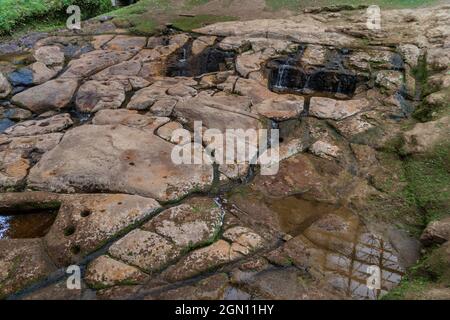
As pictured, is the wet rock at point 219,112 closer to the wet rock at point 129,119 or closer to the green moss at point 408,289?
the wet rock at point 129,119

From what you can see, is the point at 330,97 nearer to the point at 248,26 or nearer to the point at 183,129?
the point at 183,129

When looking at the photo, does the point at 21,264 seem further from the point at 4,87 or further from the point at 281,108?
the point at 4,87

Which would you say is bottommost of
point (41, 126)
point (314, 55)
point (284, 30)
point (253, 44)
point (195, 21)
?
point (41, 126)

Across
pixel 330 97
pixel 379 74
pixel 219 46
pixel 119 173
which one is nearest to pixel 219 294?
pixel 119 173

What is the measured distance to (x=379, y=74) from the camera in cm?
524

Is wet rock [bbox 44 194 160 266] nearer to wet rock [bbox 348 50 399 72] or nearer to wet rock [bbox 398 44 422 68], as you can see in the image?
wet rock [bbox 348 50 399 72]

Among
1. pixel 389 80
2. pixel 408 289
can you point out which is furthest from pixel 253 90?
pixel 408 289

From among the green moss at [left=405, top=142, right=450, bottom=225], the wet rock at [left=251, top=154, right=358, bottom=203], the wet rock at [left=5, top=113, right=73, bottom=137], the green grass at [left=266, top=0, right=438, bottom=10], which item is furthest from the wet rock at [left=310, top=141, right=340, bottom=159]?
the green grass at [left=266, top=0, right=438, bottom=10]

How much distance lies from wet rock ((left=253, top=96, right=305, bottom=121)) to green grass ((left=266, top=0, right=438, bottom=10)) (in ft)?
11.4

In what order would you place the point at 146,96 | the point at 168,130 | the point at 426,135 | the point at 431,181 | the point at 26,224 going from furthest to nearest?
the point at 146,96, the point at 168,130, the point at 426,135, the point at 431,181, the point at 26,224

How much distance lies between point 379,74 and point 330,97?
0.76 metres

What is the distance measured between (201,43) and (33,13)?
4503 mm

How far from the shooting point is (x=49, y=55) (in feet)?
20.7

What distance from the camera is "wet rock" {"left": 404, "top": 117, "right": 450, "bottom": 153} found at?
3.84 m
